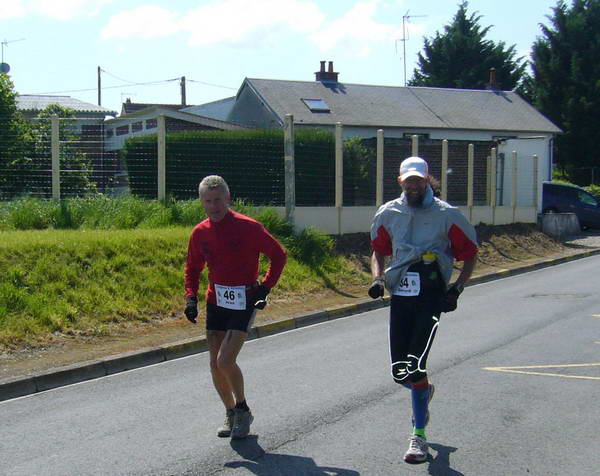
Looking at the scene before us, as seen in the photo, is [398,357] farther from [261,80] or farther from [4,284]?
[261,80]

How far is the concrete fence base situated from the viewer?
26000 mm

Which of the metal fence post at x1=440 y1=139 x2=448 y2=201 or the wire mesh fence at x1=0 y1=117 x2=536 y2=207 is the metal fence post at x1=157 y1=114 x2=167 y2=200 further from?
the metal fence post at x1=440 y1=139 x2=448 y2=201

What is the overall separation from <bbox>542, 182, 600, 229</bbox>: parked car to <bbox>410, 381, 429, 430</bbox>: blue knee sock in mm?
26315

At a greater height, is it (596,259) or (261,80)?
(261,80)

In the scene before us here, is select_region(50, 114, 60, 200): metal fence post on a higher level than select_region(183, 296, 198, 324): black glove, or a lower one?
higher

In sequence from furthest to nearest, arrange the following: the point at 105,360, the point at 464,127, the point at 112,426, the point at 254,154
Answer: the point at 464,127, the point at 254,154, the point at 105,360, the point at 112,426

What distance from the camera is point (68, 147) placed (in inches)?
639

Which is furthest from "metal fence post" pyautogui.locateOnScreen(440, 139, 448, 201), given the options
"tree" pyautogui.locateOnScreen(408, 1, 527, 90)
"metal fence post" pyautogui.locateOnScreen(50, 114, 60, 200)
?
"tree" pyautogui.locateOnScreen(408, 1, 527, 90)

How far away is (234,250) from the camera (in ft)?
19.9

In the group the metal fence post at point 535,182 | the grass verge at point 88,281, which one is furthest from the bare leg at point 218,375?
the metal fence post at point 535,182

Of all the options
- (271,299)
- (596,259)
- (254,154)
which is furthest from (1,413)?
(596,259)

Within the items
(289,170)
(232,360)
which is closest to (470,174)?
(289,170)

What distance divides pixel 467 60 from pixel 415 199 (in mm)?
55172

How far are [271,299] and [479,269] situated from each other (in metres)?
7.25
